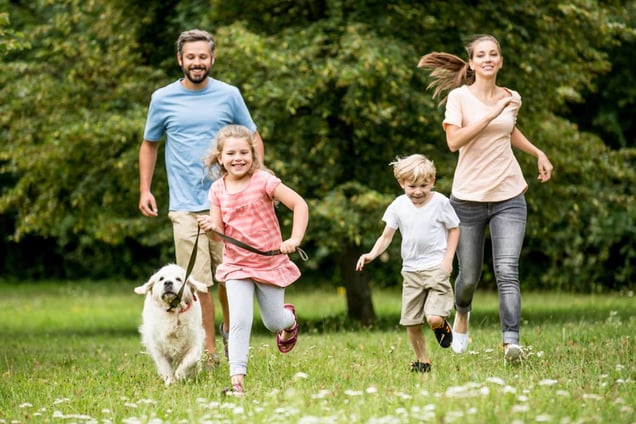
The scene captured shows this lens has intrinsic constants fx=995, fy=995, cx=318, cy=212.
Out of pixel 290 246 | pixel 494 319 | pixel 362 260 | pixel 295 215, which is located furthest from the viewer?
pixel 494 319

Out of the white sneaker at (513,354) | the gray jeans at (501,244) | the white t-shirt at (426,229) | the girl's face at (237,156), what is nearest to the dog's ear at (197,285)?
the girl's face at (237,156)

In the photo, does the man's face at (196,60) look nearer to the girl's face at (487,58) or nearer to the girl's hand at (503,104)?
the girl's face at (487,58)

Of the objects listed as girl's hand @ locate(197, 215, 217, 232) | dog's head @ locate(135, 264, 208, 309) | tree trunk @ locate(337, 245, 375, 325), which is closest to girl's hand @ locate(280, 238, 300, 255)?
girl's hand @ locate(197, 215, 217, 232)

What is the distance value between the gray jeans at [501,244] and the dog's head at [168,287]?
197 cm

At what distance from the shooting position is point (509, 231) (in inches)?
273

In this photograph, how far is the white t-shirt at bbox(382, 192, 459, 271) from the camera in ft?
21.5

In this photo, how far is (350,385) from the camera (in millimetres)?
6051

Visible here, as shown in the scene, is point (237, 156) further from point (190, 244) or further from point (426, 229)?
point (190, 244)

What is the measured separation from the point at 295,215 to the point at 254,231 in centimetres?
32

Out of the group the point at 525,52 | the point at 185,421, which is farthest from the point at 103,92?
the point at 185,421

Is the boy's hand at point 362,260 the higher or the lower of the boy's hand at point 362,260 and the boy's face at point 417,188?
the lower

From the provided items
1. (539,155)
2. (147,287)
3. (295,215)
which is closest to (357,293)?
(539,155)

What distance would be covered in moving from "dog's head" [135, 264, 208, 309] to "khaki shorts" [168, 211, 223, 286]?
0.57m

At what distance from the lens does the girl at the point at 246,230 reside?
620cm
